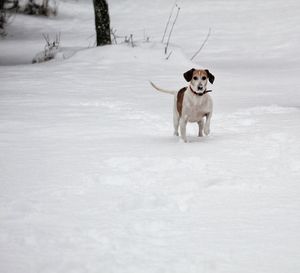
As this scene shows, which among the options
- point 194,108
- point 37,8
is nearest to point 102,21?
point 194,108

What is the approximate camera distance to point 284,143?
513 cm

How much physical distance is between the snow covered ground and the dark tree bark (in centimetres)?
159

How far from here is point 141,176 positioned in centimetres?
422

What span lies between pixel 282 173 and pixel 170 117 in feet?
10.4

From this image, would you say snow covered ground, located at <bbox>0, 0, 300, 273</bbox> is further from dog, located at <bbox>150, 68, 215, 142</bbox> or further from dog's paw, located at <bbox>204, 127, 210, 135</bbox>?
dog, located at <bbox>150, 68, 215, 142</bbox>

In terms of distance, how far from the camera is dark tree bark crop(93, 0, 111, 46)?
11773 millimetres

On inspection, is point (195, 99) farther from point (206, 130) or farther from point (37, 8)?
point (37, 8)

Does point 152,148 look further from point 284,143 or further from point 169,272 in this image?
point 169,272

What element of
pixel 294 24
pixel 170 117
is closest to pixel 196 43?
pixel 294 24

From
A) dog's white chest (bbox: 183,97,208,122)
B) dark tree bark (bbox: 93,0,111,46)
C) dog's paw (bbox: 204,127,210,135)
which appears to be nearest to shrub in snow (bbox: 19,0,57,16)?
dark tree bark (bbox: 93,0,111,46)

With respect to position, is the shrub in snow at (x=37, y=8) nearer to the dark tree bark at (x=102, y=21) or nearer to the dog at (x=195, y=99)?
the dark tree bark at (x=102, y=21)

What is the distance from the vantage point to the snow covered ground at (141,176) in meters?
2.90

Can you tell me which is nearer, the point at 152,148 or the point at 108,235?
the point at 108,235

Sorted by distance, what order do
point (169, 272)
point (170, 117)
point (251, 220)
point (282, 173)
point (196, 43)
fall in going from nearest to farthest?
point (169, 272) → point (251, 220) → point (282, 173) → point (170, 117) → point (196, 43)
